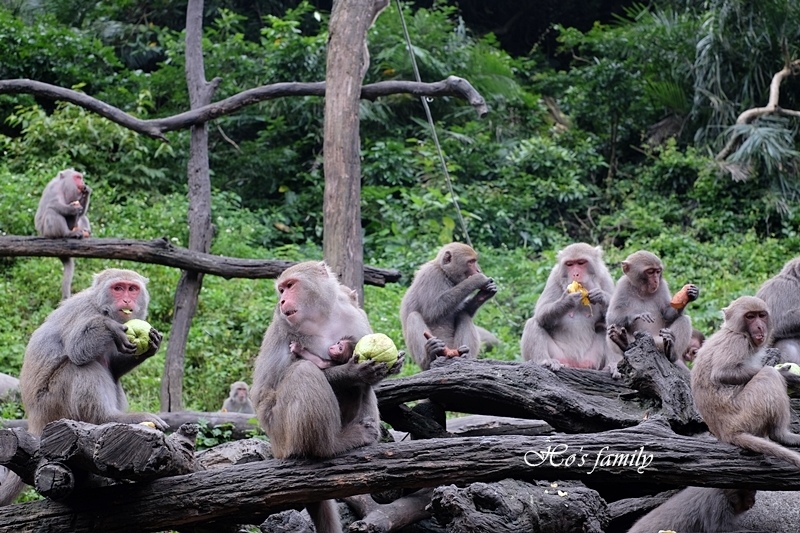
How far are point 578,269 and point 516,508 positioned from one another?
3444mm

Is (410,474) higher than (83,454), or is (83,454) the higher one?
(83,454)

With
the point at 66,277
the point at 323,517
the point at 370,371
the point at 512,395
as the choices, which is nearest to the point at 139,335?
the point at 323,517

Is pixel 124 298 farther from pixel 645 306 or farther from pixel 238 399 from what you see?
pixel 238 399

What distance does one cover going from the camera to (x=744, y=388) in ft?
20.2

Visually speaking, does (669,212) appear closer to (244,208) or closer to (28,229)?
(244,208)

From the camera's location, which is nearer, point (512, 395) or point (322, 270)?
point (322, 270)

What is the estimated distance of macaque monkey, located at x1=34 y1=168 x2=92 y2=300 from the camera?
11312 mm

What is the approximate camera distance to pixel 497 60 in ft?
66.5

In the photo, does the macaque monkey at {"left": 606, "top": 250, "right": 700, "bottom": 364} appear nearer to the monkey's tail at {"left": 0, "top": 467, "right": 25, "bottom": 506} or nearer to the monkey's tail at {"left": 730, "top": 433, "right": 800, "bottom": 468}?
the monkey's tail at {"left": 730, "top": 433, "right": 800, "bottom": 468}

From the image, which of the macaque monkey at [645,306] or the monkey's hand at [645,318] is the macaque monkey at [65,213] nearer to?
the macaque monkey at [645,306]

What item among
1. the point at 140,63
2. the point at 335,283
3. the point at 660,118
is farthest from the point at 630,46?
the point at 335,283

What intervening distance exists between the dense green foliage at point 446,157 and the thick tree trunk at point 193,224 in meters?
2.45

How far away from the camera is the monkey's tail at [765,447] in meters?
5.76

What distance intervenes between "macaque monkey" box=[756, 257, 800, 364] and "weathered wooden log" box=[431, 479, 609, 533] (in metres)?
2.97
